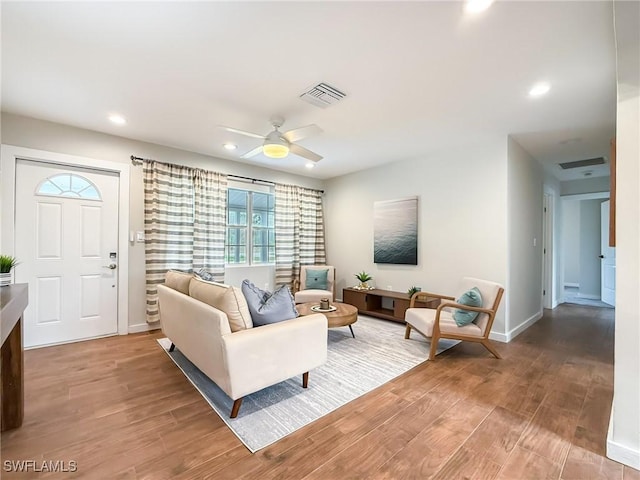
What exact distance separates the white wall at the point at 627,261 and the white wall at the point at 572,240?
23.6 ft

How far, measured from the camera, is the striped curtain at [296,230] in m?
5.47

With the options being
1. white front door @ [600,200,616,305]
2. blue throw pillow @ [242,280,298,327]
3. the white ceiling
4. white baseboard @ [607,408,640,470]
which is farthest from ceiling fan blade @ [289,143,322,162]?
white front door @ [600,200,616,305]

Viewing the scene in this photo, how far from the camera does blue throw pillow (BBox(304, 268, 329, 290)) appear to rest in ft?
17.3

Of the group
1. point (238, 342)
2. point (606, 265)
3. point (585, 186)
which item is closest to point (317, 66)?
point (238, 342)

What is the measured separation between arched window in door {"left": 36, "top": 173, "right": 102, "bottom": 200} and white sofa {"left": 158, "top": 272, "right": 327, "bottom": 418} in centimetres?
223

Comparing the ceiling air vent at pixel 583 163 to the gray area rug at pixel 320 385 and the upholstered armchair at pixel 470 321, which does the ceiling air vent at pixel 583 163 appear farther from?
the gray area rug at pixel 320 385

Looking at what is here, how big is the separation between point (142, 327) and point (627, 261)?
489 cm

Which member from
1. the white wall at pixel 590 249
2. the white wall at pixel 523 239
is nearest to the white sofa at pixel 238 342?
the white wall at pixel 523 239

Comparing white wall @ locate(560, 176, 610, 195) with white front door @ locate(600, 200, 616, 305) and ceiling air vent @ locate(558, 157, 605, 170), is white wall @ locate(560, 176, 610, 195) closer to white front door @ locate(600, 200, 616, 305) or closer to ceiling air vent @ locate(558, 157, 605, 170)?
white front door @ locate(600, 200, 616, 305)

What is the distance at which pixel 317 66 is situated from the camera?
7.54 ft

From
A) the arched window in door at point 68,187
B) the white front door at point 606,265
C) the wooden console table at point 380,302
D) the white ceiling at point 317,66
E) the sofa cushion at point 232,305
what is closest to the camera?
the white ceiling at point 317,66

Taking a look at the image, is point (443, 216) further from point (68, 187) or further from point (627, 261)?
point (68, 187)

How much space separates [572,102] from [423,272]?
2.69m

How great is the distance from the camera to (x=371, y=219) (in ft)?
17.6
